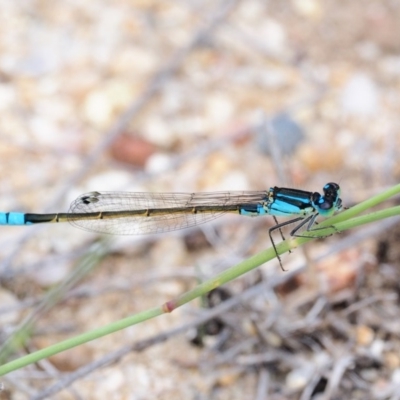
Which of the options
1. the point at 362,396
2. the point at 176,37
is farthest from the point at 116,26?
the point at 362,396

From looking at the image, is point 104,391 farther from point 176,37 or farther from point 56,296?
point 176,37

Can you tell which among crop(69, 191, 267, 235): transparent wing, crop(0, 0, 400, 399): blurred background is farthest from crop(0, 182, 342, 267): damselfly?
crop(0, 0, 400, 399): blurred background

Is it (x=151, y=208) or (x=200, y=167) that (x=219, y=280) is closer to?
(x=151, y=208)

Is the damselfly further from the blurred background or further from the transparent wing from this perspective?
the blurred background

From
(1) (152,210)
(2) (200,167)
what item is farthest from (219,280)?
(2) (200,167)

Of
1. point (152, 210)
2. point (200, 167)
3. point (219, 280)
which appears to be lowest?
point (219, 280)

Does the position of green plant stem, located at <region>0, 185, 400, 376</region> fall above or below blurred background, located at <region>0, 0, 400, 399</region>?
below
